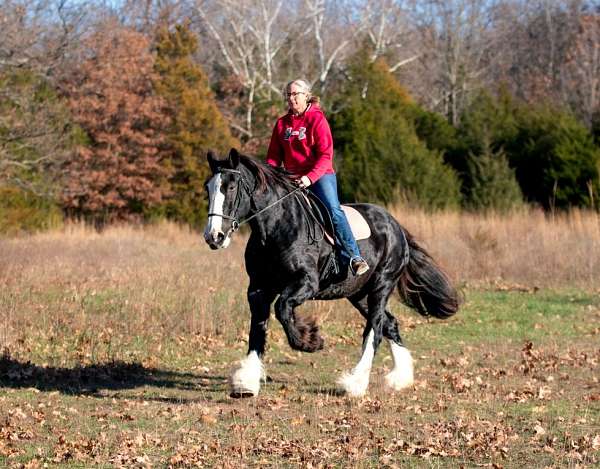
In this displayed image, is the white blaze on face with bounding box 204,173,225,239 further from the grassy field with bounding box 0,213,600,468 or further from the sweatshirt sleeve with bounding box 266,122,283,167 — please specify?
the grassy field with bounding box 0,213,600,468

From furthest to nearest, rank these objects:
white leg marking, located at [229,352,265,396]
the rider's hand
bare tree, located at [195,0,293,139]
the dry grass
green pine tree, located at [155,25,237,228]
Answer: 1. bare tree, located at [195,0,293,139]
2. green pine tree, located at [155,25,237,228]
3. the dry grass
4. the rider's hand
5. white leg marking, located at [229,352,265,396]

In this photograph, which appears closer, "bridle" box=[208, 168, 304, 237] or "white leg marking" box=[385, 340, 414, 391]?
"bridle" box=[208, 168, 304, 237]

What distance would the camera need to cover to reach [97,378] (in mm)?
10680

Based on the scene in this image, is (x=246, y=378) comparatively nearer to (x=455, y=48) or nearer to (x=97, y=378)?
(x=97, y=378)

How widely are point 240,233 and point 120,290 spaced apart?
49.1 ft

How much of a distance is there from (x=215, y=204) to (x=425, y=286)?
11.8 ft

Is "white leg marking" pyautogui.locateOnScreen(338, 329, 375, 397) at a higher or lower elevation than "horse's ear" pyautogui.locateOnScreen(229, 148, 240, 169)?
lower

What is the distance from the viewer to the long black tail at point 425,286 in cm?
1131

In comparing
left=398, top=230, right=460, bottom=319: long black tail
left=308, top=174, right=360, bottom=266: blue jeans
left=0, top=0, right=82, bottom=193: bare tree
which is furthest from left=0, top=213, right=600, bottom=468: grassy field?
left=0, top=0, right=82, bottom=193: bare tree

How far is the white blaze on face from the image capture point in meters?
8.48

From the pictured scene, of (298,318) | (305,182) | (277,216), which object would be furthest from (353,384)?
(305,182)

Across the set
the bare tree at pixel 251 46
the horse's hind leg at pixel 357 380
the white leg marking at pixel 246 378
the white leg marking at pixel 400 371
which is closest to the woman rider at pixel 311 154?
the horse's hind leg at pixel 357 380

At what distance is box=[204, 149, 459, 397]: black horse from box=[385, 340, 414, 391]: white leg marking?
0.01 meters

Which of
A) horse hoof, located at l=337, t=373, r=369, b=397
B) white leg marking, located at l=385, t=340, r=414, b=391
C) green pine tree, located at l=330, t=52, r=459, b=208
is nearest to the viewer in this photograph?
horse hoof, located at l=337, t=373, r=369, b=397
